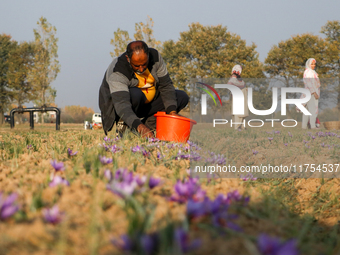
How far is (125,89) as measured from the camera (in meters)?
4.05

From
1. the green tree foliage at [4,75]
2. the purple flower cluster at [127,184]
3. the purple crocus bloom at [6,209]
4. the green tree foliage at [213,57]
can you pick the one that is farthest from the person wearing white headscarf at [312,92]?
the green tree foliage at [4,75]

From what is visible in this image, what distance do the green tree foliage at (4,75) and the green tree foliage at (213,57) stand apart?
15803 mm

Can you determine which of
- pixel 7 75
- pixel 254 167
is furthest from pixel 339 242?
pixel 7 75

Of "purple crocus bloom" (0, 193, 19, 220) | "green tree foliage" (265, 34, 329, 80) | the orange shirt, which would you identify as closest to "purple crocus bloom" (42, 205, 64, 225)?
"purple crocus bloom" (0, 193, 19, 220)

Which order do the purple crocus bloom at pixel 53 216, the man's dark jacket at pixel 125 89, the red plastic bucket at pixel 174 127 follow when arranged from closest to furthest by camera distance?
the purple crocus bloom at pixel 53 216, the red plastic bucket at pixel 174 127, the man's dark jacket at pixel 125 89

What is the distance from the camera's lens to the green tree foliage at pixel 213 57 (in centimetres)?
2534

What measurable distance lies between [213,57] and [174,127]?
78.4 ft

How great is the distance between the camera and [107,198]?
47.1 inches

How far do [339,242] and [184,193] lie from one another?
2.80 ft

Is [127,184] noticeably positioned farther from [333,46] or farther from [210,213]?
[333,46]

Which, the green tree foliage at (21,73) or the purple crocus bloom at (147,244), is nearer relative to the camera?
the purple crocus bloom at (147,244)

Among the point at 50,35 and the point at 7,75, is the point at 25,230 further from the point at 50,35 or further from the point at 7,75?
the point at 7,75

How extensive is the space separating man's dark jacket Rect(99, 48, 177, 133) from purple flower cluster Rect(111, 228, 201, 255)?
2.97 metres

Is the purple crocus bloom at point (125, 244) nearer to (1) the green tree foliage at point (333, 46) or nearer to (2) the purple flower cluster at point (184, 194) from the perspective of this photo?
(2) the purple flower cluster at point (184, 194)
